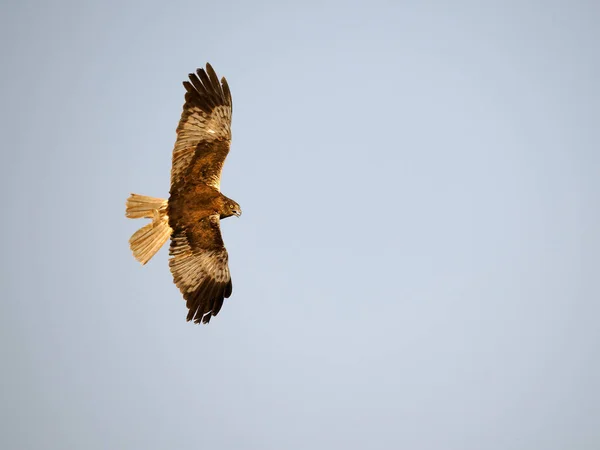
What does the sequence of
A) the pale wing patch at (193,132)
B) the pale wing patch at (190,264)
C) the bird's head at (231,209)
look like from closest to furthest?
the pale wing patch at (193,132) < the bird's head at (231,209) < the pale wing patch at (190,264)

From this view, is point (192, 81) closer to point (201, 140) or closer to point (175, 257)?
point (201, 140)

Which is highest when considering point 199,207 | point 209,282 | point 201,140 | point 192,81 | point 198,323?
point 192,81

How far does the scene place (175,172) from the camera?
11.2m

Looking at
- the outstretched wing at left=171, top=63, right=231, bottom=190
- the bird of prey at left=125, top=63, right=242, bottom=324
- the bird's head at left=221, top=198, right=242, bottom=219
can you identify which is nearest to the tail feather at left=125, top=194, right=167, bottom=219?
the bird of prey at left=125, top=63, right=242, bottom=324

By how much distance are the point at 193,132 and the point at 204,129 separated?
20 centimetres

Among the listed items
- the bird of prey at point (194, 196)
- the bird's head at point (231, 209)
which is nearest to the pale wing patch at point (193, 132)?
the bird of prey at point (194, 196)

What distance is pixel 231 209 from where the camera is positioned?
11367mm

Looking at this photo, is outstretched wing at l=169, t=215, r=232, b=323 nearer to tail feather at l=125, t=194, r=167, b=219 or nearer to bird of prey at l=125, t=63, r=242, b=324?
bird of prey at l=125, t=63, r=242, b=324

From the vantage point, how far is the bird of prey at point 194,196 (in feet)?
36.8

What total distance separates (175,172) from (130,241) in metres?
1.44

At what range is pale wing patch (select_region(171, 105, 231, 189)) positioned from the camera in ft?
36.7

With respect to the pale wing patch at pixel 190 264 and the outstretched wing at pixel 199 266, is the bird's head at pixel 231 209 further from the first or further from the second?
the pale wing patch at pixel 190 264

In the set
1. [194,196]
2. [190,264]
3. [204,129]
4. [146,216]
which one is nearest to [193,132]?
[204,129]

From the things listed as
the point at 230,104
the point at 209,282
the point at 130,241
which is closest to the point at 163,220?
the point at 130,241
